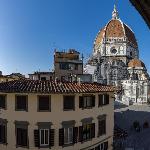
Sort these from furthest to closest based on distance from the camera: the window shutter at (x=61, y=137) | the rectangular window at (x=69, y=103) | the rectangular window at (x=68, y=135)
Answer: the rectangular window at (x=69, y=103) < the rectangular window at (x=68, y=135) < the window shutter at (x=61, y=137)

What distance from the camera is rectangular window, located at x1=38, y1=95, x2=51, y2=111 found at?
22844mm

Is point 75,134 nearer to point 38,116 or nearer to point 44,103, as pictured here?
point 38,116

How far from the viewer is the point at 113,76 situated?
353 ft

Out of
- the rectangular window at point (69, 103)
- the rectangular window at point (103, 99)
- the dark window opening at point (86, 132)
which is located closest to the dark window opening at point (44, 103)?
the rectangular window at point (69, 103)

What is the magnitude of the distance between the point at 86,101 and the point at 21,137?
553 centimetres

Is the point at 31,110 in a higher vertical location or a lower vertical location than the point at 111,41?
lower

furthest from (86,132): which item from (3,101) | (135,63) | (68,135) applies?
(135,63)

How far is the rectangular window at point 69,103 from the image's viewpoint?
921 inches

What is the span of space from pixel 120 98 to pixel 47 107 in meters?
79.4

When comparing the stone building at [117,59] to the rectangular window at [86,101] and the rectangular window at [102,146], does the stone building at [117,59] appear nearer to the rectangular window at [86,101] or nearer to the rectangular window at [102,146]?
the rectangular window at [102,146]

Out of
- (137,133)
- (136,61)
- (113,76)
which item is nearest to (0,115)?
(137,133)

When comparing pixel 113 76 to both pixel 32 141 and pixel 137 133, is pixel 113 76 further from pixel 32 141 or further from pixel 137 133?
pixel 32 141

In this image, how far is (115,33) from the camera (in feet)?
406

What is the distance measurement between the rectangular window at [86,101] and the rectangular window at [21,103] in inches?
159
